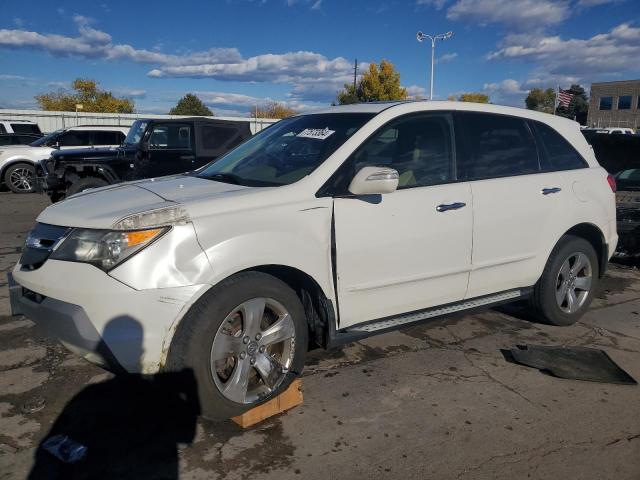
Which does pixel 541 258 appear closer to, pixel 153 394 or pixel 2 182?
pixel 153 394

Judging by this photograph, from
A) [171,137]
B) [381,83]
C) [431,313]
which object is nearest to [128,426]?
[431,313]

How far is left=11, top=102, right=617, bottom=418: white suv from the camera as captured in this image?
2834mm

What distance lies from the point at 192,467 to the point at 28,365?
1.85m

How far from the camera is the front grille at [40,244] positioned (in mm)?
3078

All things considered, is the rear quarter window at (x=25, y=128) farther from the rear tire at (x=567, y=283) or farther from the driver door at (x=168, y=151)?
the rear tire at (x=567, y=283)

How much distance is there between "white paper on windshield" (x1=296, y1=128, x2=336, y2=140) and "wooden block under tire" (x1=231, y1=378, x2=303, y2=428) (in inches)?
65.3

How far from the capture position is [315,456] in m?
2.85

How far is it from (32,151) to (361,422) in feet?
47.1

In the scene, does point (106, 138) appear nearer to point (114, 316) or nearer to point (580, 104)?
point (114, 316)

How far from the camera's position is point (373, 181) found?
3314 millimetres

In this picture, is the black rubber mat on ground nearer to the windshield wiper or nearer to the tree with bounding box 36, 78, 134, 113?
the windshield wiper

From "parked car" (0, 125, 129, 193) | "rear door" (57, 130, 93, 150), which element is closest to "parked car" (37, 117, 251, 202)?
"parked car" (0, 125, 129, 193)

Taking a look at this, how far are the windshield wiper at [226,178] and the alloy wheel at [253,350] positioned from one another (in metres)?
0.94

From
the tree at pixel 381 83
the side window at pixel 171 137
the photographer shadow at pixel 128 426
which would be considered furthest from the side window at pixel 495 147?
the tree at pixel 381 83
